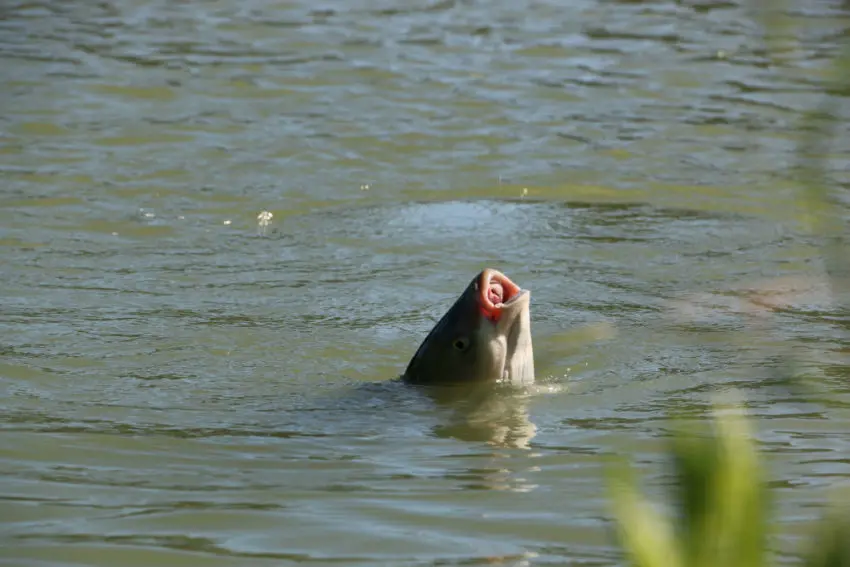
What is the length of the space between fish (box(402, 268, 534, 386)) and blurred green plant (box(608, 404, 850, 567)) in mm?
5694

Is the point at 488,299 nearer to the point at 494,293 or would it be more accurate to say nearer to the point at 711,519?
the point at 494,293

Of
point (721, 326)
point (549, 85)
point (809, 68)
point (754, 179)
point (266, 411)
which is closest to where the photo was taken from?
point (266, 411)

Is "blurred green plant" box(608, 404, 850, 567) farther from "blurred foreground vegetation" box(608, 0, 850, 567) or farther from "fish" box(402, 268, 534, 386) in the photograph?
"fish" box(402, 268, 534, 386)

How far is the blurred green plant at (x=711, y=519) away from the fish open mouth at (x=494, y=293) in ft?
18.6

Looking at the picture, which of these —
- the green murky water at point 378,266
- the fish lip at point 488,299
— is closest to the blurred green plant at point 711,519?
the green murky water at point 378,266

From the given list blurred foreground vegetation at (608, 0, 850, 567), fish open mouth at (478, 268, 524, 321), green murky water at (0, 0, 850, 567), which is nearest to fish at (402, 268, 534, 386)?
fish open mouth at (478, 268, 524, 321)

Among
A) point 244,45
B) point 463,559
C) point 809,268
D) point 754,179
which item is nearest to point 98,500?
point 463,559

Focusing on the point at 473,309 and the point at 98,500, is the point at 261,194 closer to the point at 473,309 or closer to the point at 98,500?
the point at 473,309

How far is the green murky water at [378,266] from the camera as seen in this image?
14.8 feet

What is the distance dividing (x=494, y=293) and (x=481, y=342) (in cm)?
23

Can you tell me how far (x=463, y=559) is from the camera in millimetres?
3818

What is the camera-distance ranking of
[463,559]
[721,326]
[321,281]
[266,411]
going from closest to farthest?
[463,559]
[266,411]
[721,326]
[321,281]

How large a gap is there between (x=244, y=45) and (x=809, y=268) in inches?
306

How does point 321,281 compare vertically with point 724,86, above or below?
below
